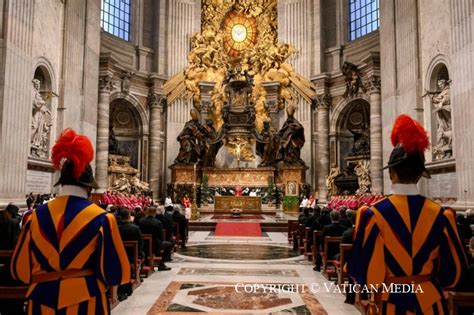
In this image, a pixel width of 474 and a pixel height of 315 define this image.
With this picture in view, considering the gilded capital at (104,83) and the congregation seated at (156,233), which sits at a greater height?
the gilded capital at (104,83)

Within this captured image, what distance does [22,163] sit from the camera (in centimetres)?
1001

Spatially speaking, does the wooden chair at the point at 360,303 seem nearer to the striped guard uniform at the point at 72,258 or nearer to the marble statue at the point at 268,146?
the striped guard uniform at the point at 72,258

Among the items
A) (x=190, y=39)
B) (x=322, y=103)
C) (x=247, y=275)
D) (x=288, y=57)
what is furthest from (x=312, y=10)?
(x=247, y=275)

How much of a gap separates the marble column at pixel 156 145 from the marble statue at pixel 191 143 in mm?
1389

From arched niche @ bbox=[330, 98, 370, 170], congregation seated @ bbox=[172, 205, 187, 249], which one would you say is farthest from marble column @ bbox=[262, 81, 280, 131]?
congregation seated @ bbox=[172, 205, 187, 249]

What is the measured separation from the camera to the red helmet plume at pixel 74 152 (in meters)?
2.34

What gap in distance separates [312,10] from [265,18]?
3190mm

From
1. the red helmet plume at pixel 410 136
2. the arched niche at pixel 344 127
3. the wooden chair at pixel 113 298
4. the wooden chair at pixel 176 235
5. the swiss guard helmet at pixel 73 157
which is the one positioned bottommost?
the wooden chair at pixel 113 298

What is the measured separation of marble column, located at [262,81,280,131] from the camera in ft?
76.4

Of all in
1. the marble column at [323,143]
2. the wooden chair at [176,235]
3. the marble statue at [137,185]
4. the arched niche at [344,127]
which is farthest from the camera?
the marble column at [323,143]

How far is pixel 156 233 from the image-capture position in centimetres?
706

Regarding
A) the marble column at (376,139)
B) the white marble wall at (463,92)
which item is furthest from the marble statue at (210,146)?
the white marble wall at (463,92)

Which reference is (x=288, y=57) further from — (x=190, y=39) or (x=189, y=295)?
(x=189, y=295)

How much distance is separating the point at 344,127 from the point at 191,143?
7.61 m
